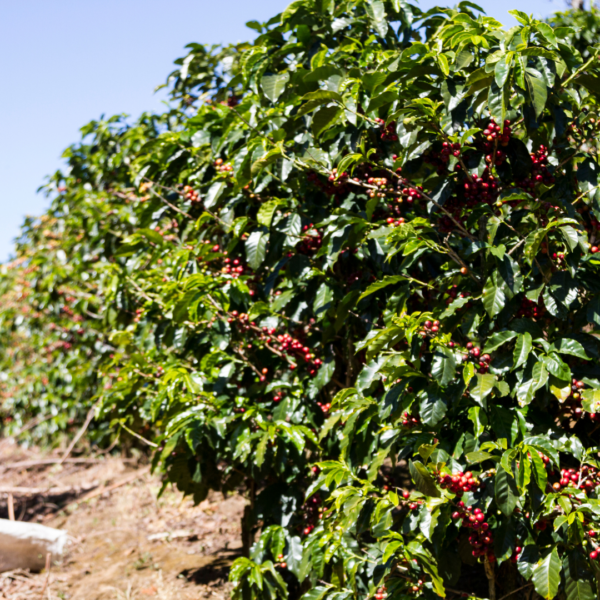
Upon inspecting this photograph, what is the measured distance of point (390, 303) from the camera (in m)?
2.30

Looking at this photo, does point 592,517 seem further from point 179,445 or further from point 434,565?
point 179,445

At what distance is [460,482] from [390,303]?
71 cm

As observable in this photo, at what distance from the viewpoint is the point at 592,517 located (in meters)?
1.77

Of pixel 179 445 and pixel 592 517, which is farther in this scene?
pixel 179 445

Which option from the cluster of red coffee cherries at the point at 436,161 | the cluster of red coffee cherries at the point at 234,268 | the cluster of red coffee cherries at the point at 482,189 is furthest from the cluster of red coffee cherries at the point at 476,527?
the cluster of red coffee cherries at the point at 234,268

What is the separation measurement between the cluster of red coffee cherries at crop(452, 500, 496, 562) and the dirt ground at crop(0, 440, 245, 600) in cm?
222

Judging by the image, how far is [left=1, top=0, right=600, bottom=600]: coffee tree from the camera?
193 centimetres

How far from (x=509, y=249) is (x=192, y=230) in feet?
6.33

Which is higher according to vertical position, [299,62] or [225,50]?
[225,50]

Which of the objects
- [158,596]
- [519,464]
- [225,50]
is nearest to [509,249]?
[519,464]

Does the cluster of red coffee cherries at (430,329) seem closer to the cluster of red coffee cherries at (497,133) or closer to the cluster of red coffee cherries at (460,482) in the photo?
the cluster of red coffee cherries at (460,482)

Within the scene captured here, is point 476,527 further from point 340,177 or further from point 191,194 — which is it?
point 191,194

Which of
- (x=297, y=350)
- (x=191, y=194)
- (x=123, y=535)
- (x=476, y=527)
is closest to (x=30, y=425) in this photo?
(x=123, y=535)

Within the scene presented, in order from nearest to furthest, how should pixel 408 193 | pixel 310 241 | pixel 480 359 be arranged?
pixel 480 359 → pixel 408 193 → pixel 310 241
